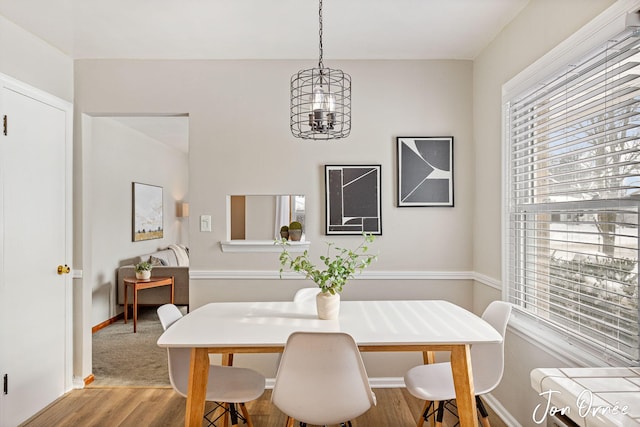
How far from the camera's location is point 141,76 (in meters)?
3.29

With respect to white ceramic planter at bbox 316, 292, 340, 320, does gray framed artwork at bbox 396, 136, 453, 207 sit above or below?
above

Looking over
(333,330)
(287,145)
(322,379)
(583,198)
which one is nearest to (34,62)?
(287,145)

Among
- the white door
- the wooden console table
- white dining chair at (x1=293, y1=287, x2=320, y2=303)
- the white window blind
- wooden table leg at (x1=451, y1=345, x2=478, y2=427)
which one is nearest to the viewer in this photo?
the white window blind

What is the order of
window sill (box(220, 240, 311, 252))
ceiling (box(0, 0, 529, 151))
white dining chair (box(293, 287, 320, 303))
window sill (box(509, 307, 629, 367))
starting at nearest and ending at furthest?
1. window sill (box(509, 307, 629, 367))
2. ceiling (box(0, 0, 529, 151))
3. white dining chair (box(293, 287, 320, 303))
4. window sill (box(220, 240, 311, 252))

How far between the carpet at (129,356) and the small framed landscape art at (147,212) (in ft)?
4.40

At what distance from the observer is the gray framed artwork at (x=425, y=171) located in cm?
328

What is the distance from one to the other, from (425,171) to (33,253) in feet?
8.91

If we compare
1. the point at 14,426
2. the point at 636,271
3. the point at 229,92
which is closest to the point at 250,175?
the point at 229,92

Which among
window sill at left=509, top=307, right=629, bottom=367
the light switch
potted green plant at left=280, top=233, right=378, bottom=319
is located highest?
the light switch

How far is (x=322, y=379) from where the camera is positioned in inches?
69.4

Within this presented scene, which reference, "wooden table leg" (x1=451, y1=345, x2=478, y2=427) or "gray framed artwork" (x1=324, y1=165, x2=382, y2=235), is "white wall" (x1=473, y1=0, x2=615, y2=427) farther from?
"gray framed artwork" (x1=324, y1=165, x2=382, y2=235)

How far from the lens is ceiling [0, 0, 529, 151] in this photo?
2.47 meters

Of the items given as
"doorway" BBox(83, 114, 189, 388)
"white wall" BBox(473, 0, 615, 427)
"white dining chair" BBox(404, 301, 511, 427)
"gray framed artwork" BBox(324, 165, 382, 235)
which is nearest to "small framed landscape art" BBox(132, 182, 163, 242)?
"doorway" BBox(83, 114, 189, 388)

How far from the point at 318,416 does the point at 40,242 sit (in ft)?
7.28
